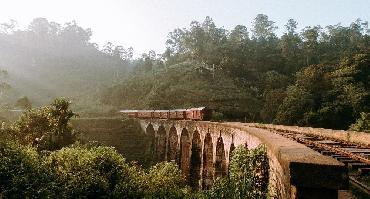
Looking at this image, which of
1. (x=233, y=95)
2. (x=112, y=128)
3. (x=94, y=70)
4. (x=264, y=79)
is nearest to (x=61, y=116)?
(x=112, y=128)

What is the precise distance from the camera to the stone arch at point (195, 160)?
22719 millimetres

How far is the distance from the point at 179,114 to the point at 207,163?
10.8m

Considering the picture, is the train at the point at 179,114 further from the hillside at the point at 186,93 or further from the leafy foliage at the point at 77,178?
the hillside at the point at 186,93

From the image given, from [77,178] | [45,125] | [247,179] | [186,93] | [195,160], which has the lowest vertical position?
[195,160]

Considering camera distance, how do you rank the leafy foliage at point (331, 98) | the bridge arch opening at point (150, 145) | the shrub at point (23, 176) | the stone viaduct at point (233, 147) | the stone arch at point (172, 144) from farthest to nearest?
1. the bridge arch opening at point (150, 145)
2. the leafy foliage at point (331, 98)
3. the stone arch at point (172, 144)
4. the shrub at point (23, 176)
5. the stone viaduct at point (233, 147)

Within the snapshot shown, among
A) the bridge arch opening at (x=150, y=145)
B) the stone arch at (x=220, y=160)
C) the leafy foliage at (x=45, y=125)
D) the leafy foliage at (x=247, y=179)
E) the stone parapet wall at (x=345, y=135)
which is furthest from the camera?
the bridge arch opening at (x=150, y=145)

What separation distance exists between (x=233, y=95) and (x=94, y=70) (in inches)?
2647

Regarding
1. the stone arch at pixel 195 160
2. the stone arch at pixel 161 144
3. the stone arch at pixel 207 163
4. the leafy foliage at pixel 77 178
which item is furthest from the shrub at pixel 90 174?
the stone arch at pixel 161 144

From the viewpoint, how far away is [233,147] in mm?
14078

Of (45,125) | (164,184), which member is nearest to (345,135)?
(164,184)

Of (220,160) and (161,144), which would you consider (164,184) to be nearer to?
(220,160)

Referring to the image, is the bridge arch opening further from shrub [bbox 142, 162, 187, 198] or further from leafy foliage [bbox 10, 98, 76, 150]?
shrub [bbox 142, 162, 187, 198]

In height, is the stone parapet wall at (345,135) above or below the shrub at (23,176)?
above

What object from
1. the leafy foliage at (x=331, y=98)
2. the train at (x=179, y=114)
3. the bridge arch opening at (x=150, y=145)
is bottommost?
the bridge arch opening at (x=150, y=145)
